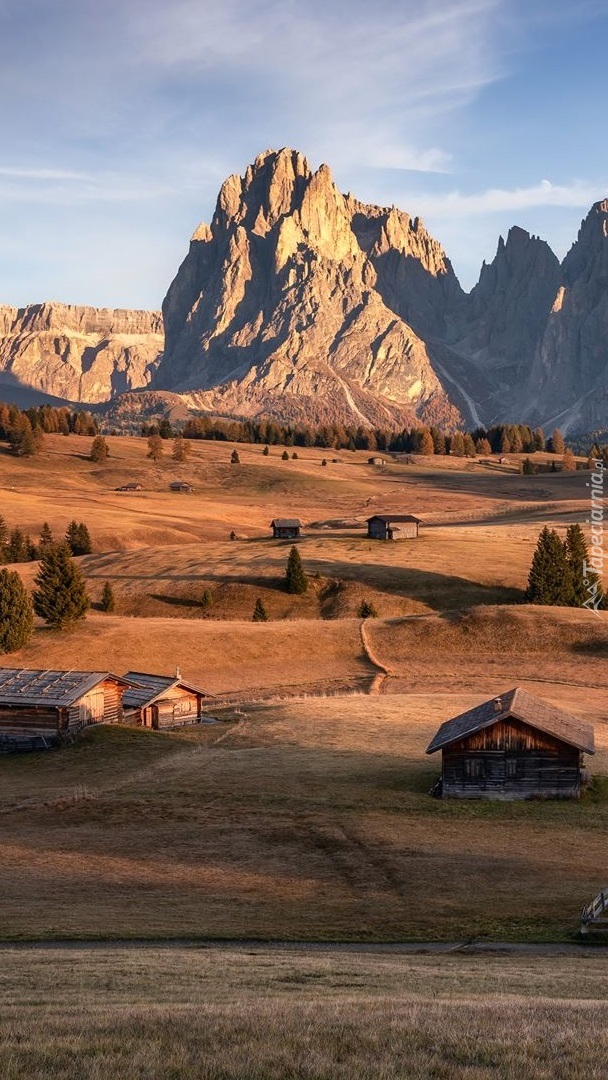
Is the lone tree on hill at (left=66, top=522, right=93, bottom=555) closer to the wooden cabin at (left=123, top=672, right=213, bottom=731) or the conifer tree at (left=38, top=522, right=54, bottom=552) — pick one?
the conifer tree at (left=38, top=522, right=54, bottom=552)

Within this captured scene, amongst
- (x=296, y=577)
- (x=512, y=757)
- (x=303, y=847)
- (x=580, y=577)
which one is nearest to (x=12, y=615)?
(x=296, y=577)

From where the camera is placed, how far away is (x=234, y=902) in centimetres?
3077

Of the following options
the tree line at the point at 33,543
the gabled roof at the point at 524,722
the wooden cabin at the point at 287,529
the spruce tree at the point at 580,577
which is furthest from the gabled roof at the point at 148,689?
the wooden cabin at the point at 287,529

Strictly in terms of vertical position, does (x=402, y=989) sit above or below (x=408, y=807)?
above

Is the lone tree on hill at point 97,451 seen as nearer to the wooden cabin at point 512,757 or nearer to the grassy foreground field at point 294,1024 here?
the wooden cabin at point 512,757

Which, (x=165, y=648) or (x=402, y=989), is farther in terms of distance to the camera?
(x=165, y=648)

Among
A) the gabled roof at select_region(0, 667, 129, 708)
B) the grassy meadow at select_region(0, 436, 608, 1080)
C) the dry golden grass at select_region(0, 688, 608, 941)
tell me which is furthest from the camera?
the gabled roof at select_region(0, 667, 129, 708)

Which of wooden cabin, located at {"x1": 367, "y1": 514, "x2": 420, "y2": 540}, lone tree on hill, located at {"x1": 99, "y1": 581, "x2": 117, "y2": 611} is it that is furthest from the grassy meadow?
wooden cabin, located at {"x1": 367, "y1": 514, "x2": 420, "y2": 540}

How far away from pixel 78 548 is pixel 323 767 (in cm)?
7640

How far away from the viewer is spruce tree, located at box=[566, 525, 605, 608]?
91.9m

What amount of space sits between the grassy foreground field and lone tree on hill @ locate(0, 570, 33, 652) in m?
56.4

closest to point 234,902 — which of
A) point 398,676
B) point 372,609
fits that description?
point 398,676

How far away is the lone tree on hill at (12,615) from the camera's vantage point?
75.2 m

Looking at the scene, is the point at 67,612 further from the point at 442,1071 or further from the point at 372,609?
the point at 442,1071
